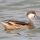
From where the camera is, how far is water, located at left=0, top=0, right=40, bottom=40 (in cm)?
951

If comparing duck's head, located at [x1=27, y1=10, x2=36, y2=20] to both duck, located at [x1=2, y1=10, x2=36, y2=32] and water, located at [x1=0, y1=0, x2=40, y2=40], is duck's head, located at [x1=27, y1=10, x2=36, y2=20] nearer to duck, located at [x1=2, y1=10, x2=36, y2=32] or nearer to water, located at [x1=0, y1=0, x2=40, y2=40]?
duck, located at [x1=2, y1=10, x2=36, y2=32]

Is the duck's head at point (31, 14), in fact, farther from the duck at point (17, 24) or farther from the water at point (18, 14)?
the water at point (18, 14)

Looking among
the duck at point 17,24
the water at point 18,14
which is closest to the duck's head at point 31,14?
the duck at point 17,24

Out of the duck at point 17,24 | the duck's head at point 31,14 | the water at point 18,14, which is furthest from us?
the duck's head at point 31,14

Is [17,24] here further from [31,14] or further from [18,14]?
[18,14]

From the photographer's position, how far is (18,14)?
37.6 ft

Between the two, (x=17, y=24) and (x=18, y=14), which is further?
(x=18, y=14)

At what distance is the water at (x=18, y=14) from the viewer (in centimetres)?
951

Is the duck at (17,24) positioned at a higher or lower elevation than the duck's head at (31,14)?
lower

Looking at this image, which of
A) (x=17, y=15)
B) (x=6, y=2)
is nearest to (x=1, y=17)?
(x=17, y=15)

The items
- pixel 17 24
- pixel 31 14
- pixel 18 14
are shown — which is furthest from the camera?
pixel 18 14

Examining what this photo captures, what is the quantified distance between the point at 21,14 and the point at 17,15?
15 centimetres

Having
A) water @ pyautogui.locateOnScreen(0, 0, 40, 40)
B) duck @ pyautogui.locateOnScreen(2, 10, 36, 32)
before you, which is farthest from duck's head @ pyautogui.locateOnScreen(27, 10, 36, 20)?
water @ pyautogui.locateOnScreen(0, 0, 40, 40)

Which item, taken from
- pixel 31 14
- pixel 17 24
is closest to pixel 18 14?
pixel 31 14
